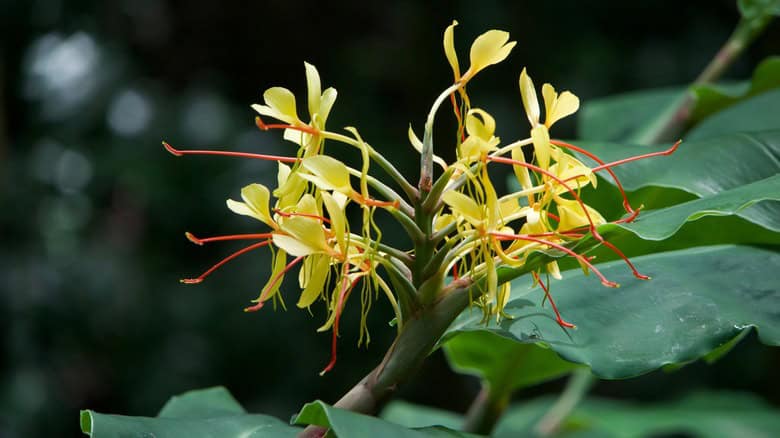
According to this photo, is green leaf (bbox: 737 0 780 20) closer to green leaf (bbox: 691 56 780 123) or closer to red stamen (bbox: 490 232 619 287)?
green leaf (bbox: 691 56 780 123)

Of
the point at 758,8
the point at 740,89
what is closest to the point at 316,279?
the point at 740,89

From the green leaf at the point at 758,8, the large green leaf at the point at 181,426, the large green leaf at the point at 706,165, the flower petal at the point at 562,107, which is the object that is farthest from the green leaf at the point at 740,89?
the large green leaf at the point at 181,426

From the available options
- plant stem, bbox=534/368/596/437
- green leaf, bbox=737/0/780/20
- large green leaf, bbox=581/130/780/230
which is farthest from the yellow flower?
plant stem, bbox=534/368/596/437

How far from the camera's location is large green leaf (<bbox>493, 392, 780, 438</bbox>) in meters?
1.54

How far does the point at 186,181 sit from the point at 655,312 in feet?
7.07

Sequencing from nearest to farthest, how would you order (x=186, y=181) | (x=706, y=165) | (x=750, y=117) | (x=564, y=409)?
(x=706, y=165), (x=750, y=117), (x=564, y=409), (x=186, y=181)

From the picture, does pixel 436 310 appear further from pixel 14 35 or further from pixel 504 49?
pixel 14 35

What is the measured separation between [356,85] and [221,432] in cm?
224

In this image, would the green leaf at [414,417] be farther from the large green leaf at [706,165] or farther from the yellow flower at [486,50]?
the yellow flower at [486,50]

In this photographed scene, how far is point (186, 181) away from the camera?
103 inches

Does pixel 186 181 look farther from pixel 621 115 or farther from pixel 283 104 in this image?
pixel 283 104

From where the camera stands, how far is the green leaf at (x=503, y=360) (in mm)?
850

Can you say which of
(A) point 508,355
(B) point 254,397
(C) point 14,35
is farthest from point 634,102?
(C) point 14,35

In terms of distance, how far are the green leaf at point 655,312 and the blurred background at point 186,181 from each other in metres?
→ 1.79
